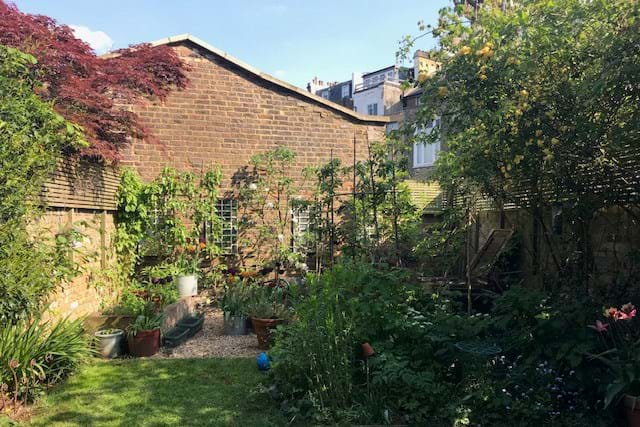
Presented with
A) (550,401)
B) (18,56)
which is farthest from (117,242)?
(550,401)

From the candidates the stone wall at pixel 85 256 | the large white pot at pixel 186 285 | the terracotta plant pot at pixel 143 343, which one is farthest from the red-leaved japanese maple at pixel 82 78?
the large white pot at pixel 186 285

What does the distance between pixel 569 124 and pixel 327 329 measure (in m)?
2.82

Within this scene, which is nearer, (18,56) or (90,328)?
(18,56)

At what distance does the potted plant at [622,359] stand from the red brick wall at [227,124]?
6581mm

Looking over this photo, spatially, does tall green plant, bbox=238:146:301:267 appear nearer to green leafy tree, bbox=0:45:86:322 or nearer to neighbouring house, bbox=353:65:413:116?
green leafy tree, bbox=0:45:86:322

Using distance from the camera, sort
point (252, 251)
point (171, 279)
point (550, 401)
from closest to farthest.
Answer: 1. point (550, 401)
2. point (171, 279)
3. point (252, 251)

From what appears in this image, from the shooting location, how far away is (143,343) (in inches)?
208

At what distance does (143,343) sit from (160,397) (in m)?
1.34

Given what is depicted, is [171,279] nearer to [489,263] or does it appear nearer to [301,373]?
[301,373]

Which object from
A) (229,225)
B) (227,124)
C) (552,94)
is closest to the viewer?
(552,94)

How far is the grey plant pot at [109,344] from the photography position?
5.19 m

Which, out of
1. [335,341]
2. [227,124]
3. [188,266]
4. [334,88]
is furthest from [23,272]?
[334,88]

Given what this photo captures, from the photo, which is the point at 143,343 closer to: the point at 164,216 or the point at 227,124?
the point at 164,216

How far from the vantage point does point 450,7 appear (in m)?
4.03
